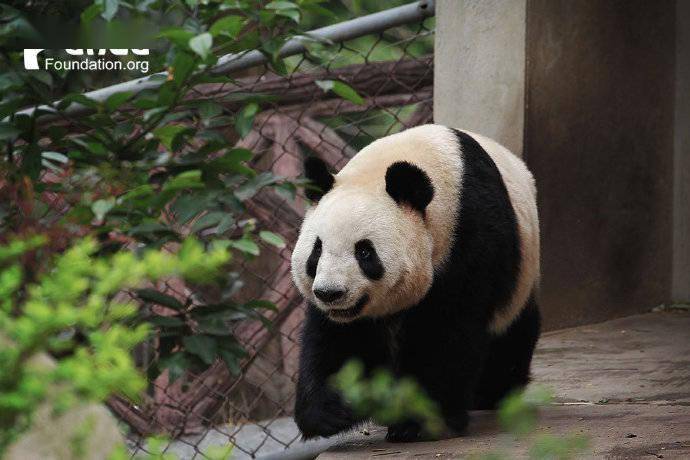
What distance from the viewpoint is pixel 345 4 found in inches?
376

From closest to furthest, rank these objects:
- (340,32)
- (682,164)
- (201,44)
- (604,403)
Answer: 1. (201,44)
2. (604,403)
3. (340,32)
4. (682,164)

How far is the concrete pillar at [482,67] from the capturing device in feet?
16.2

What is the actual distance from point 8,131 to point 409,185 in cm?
126

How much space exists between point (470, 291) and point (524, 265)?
0.42 meters

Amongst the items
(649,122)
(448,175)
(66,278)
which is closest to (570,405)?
(448,175)

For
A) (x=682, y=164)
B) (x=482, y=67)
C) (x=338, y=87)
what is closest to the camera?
(x=338, y=87)

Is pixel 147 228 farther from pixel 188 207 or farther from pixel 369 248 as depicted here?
pixel 369 248

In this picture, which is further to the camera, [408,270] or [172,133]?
[408,270]

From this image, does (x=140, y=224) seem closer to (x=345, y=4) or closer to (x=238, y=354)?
(x=238, y=354)

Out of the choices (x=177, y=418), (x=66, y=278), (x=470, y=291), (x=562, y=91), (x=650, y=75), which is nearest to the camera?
(x=66, y=278)

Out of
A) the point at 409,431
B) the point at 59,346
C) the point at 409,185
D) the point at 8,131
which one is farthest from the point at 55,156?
the point at 59,346

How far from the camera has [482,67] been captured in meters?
5.01

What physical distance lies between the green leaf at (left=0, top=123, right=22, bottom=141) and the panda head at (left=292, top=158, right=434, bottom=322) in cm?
97

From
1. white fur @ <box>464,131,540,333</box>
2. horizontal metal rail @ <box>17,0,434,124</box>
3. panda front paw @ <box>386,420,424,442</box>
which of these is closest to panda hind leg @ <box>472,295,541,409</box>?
white fur @ <box>464,131,540,333</box>
